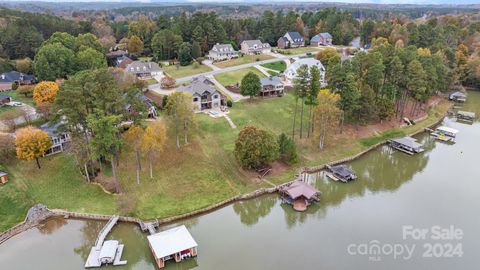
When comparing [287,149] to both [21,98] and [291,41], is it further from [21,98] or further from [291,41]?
[291,41]

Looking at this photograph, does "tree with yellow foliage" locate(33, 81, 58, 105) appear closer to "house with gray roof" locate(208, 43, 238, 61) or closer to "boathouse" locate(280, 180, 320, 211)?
"boathouse" locate(280, 180, 320, 211)

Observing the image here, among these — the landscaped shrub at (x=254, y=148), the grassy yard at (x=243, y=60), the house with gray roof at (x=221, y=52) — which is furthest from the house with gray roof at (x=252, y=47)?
the landscaped shrub at (x=254, y=148)

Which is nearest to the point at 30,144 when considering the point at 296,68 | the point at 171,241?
the point at 171,241

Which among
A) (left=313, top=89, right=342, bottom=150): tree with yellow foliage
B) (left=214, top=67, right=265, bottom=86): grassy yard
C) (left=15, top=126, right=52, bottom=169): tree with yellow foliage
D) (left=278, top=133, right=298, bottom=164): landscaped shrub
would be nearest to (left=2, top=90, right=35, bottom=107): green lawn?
(left=15, top=126, right=52, bottom=169): tree with yellow foliage

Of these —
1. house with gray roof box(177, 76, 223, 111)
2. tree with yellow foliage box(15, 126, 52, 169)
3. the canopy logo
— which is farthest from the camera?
house with gray roof box(177, 76, 223, 111)

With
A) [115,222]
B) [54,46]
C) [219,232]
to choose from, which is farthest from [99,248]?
[54,46]

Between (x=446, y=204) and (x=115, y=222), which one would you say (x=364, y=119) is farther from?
(x=115, y=222)

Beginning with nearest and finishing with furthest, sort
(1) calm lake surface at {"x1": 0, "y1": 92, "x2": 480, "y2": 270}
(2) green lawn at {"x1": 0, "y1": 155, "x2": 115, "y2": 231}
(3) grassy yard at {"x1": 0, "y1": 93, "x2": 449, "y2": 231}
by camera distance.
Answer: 1. (1) calm lake surface at {"x1": 0, "y1": 92, "x2": 480, "y2": 270}
2. (2) green lawn at {"x1": 0, "y1": 155, "x2": 115, "y2": 231}
3. (3) grassy yard at {"x1": 0, "y1": 93, "x2": 449, "y2": 231}
